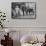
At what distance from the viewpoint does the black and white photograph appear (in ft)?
13.0

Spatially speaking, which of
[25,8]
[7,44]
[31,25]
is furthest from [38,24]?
[7,44]

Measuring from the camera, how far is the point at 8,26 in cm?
395

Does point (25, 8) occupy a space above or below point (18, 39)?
above

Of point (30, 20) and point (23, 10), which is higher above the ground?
point (23, 10)

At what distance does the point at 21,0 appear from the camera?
3.96m

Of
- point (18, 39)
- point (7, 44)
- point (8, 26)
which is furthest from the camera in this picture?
point (8, 26)

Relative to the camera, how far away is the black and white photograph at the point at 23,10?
→ 13.0ft

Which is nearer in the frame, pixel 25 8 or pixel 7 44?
pixel 7 44

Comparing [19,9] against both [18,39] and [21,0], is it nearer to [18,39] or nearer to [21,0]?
[21,0]

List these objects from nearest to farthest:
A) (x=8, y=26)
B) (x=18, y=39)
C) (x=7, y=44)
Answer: (x=7, y=44) → (x=18, y=39) → (x=8, y=26)

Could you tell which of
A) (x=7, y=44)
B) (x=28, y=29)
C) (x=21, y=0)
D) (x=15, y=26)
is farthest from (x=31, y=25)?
(x=7, y=44)

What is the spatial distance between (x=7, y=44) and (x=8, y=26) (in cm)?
151

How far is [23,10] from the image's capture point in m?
3.97

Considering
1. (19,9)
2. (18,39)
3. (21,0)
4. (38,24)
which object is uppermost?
(21,0)
